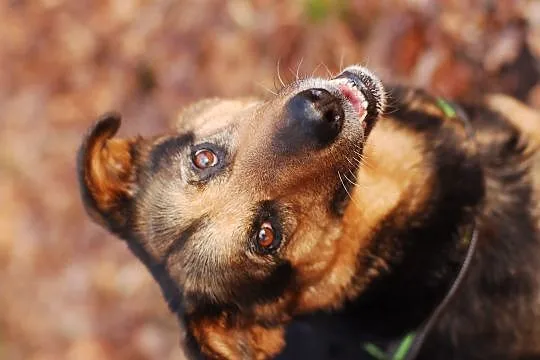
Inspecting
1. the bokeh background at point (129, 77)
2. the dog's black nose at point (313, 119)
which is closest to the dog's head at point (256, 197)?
the dog's black nose at point (313, 119)

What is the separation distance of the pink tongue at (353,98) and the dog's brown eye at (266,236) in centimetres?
54

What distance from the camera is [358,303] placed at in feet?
10.1

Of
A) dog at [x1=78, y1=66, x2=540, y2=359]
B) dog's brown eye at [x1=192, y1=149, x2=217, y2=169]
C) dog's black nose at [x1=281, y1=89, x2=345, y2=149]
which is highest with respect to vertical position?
dog's black nose at [x1=281, y1=89, x2=345, y2=149]

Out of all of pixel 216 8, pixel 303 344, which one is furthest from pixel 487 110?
pixel 216 8

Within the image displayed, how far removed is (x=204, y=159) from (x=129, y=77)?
2.23m

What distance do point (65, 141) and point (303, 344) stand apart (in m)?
2.73

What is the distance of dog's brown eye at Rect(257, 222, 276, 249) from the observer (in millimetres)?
2754

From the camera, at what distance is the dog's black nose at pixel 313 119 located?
2555mm

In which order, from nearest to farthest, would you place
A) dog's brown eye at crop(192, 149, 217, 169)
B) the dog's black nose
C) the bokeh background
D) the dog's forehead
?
1. the dog's black nose
2. dog's brown eye at crop(192, 149, 217, 169)
3. the dog's forehead
4. the bokeh background

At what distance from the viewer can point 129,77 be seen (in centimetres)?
490

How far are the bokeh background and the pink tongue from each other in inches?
52.5

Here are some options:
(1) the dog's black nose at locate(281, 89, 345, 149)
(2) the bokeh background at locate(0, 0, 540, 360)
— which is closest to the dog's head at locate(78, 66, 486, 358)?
(1) the dog's black nose at locate(281, 89, 345, 149)

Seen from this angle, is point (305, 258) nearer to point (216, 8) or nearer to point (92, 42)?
point (216, 8)

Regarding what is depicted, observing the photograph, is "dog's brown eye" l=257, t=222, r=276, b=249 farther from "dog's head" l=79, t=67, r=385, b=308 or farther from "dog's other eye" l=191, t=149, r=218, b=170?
"dog's other eye" l=191, t=149, r=218, b=170
